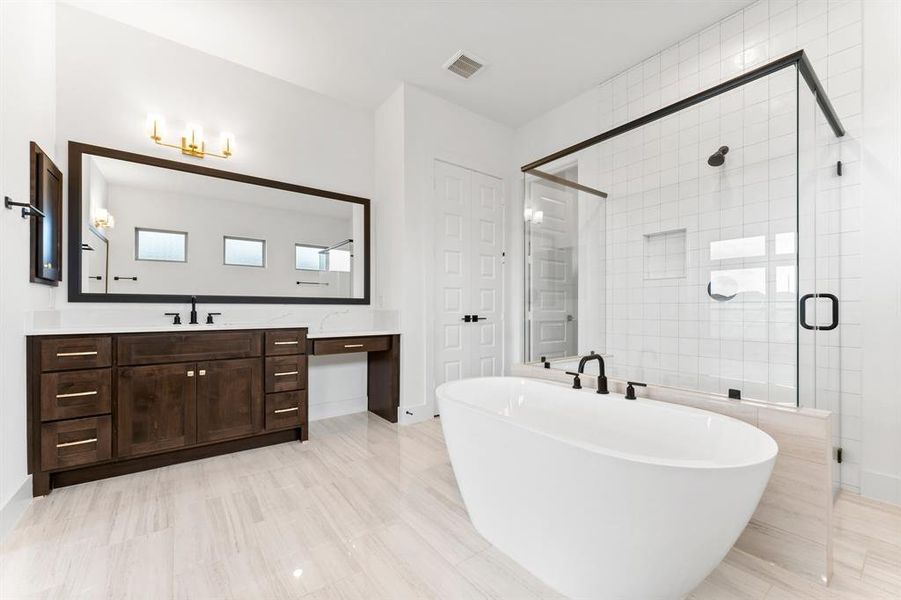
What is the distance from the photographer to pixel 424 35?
270 centimetres

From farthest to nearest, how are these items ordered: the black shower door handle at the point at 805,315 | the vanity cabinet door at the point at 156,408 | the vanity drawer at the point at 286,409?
the vanity drawer at the point at 286,409 → the vanity cabinet door at the point at 156,408 → the black shower door handle at the point at 805,315

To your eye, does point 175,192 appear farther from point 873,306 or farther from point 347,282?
point 873,306

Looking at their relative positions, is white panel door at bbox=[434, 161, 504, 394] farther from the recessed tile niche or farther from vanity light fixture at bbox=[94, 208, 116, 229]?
vanity light fixture at bbox=[94, 208, 116, 229]

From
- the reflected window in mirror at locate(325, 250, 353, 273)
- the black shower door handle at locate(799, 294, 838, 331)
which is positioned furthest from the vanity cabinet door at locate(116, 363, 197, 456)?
the black shower door handle at locate(799, 294, 838, 331)

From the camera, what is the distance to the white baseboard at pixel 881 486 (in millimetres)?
1889

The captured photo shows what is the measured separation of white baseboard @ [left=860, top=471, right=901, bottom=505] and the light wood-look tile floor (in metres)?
0.08

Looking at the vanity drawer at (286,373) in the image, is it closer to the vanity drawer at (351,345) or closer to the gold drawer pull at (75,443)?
the vanity drawer at (351,345)

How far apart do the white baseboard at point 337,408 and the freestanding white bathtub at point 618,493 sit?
193cm

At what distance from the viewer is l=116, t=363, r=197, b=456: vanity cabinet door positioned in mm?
2123

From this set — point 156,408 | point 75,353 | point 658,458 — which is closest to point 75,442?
point 156,408

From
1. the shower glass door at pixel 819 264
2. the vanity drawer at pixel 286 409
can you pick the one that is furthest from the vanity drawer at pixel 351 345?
the shower glass door at pixel 819 264

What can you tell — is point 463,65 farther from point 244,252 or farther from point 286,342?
point 286,342

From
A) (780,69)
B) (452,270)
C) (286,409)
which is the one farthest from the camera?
(452,270)

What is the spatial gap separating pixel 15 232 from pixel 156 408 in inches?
44.1
